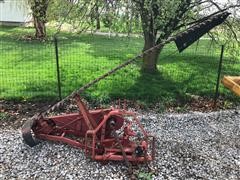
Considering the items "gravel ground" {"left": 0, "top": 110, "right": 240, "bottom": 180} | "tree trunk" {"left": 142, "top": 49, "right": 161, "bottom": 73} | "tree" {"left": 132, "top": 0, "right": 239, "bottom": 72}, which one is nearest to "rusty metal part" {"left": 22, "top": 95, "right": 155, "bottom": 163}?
"gravel ground" {"left": 0, "top": 110, "right": 240, "bottom": 180}

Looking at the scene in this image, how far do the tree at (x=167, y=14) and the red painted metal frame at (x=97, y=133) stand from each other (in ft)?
10.6

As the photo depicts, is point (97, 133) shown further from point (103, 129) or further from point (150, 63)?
point (150, 63)

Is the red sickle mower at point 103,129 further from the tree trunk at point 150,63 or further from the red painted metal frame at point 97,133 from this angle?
the tree trunk at point 150,63

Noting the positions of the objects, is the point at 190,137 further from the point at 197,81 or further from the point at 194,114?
the point at 197,81

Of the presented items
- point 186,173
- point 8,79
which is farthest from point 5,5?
point 186,173

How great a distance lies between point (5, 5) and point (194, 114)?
2238 cm

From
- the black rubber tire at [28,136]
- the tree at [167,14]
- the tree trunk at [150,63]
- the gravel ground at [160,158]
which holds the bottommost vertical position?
the gravel ground at [160,158]

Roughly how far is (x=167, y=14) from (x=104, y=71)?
3355 mm

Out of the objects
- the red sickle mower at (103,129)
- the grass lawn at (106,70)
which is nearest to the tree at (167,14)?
the grass lawn at (106,70)

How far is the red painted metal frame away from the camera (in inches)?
235

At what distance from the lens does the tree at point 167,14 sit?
862cm

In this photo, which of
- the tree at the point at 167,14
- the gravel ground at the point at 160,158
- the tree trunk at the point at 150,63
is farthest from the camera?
the tree trunk at the point at 150,63

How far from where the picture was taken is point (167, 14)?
8820 millimetres

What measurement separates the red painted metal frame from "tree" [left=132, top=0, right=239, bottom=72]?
10.6 feet
